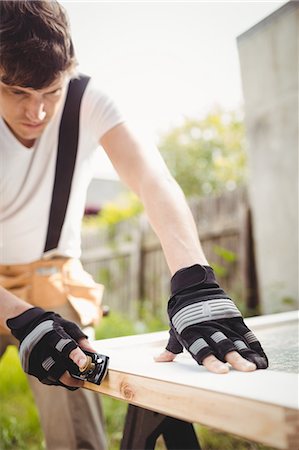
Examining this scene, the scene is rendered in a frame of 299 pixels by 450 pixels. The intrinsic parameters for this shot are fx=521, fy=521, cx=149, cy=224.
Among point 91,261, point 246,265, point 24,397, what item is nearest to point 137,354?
point 24,397

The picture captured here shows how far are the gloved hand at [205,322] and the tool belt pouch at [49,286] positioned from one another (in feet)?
1.94

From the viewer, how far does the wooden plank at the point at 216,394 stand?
0.56 m

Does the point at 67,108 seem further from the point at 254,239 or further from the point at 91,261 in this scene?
the point at 91,261

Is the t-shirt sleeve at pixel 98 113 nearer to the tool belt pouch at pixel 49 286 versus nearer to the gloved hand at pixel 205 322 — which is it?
the tool belt pouch at pixel 49 286

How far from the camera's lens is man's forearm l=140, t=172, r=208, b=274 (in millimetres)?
1014

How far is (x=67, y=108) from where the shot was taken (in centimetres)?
136

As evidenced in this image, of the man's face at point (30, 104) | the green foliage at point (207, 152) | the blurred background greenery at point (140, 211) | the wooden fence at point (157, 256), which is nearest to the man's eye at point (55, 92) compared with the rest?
the man's face at point (30, 104)

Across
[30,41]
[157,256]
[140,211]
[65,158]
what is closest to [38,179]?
[65,158]

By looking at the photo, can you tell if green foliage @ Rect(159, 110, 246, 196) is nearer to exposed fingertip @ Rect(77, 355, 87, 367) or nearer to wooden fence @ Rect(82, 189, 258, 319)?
wooden fence @ Rect(82, 189, 258, 319)

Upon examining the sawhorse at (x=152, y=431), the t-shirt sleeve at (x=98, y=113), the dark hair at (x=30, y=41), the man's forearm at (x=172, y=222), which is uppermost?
the dark hair at (x=30, y=41)

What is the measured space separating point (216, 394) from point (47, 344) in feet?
1.33

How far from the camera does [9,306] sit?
1035mm

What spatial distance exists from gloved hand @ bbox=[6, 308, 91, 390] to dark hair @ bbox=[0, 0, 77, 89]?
49 cm

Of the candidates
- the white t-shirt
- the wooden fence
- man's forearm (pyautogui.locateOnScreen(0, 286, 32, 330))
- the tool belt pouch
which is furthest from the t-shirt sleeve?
the wooden fence
